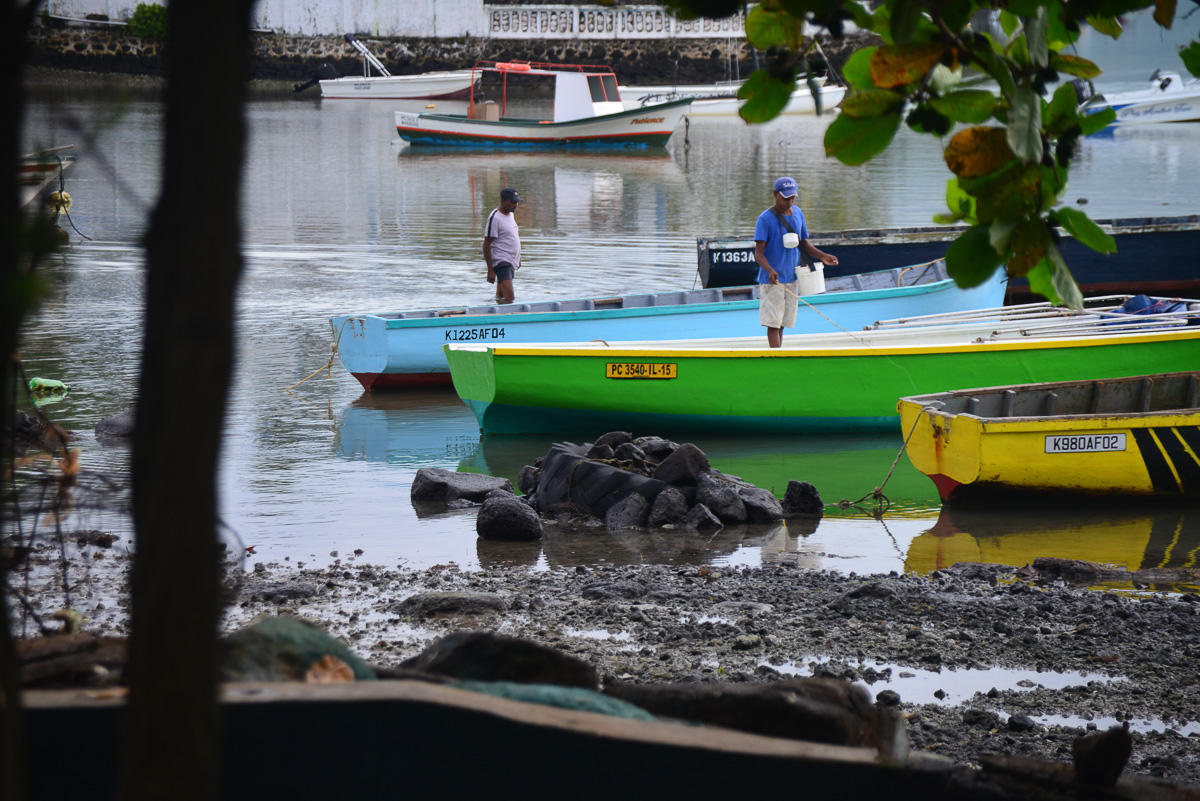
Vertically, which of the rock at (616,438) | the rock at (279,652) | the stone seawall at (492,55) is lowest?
the rock at (616,438)

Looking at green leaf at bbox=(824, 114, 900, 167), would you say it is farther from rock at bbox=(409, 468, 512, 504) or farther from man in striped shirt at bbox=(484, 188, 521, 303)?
man in striped shirt at bbox=(484, 188, 521, 303)

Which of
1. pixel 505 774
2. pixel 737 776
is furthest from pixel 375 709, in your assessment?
pixel 737 776

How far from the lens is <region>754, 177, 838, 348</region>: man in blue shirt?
36.0 ft

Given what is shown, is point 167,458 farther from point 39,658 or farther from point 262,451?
point 262,451

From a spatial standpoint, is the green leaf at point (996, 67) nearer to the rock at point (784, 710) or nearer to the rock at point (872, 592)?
the rock at point (784, 710)

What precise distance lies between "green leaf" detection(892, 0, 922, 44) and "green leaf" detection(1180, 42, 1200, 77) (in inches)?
53.3

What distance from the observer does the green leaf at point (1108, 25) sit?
296cm

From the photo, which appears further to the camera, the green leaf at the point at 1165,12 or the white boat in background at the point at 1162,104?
the white boat in background at the point at 1162,104

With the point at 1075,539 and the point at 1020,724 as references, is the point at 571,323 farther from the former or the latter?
the point at 1020,724

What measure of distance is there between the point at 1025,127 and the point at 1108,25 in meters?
0.80

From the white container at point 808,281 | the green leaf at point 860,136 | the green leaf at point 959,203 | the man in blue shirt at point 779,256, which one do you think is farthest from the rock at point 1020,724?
the white container at point 808,281

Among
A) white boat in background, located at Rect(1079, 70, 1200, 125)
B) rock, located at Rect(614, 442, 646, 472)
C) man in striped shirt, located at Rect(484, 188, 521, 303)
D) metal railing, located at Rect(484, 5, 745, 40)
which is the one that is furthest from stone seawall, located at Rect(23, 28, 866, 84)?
rock, located at Rect(614, 442, 646, 472)

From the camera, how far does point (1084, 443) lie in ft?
28.1

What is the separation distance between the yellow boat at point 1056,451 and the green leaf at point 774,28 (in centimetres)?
601
